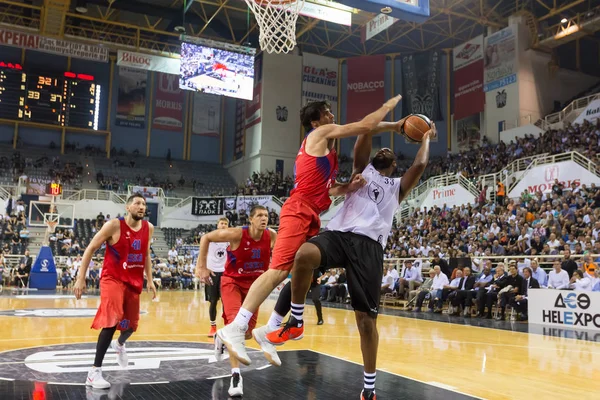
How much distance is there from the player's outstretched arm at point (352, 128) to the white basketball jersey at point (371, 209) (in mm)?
452

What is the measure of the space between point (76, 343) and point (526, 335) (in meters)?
6.92

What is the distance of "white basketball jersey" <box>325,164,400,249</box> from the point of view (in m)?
4.05

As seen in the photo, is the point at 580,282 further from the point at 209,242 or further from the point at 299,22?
the point at 299,22

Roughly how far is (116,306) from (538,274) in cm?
944

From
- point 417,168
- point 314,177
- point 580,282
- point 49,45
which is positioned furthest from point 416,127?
point 49,45

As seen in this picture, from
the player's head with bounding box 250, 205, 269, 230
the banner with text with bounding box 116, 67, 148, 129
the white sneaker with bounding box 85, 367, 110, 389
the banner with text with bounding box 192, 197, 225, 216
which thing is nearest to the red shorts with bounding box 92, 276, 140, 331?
the white sneaker with bounding box 85, 367, 110, 389

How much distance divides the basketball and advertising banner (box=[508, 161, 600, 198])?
13.7 m

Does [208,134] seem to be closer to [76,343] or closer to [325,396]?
[76,343]

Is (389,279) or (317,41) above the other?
(317,41)

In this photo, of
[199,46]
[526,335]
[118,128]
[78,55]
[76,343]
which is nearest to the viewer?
[76,343]

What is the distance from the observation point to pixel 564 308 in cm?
1060

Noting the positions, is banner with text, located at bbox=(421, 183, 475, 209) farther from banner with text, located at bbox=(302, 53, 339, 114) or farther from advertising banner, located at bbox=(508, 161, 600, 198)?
banner with text, located at bbox=(302, 53, 339, 114)

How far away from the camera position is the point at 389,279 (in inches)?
600

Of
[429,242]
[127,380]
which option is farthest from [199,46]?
[127,380]
